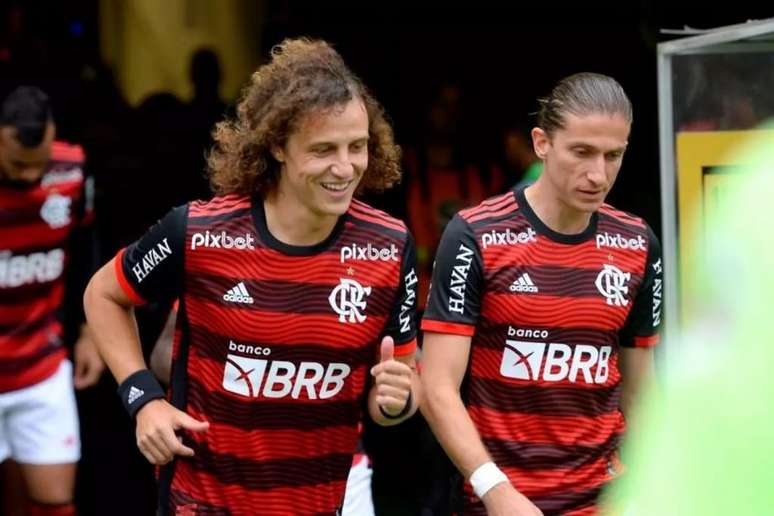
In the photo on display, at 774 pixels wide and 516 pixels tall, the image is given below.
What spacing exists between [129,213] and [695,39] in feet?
11.1

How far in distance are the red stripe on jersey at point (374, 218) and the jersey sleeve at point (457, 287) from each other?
14cm

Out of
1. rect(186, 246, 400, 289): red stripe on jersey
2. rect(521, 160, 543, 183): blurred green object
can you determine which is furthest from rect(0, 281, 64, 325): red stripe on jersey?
rect(186, 246, 400, 289): red stripe on jersey

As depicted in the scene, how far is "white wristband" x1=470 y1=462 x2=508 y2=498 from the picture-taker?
427cm

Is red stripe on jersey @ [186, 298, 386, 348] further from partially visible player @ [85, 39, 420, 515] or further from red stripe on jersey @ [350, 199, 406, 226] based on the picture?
red stripe on jersey @ [350, 199, 406, 226]

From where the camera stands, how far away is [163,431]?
167 inches

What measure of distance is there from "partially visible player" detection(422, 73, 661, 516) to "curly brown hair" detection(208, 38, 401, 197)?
12.7 inches

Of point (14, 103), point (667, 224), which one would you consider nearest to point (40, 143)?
point (14, 103)

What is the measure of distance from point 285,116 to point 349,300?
20.7 inches

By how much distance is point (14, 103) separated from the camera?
20.1 ft

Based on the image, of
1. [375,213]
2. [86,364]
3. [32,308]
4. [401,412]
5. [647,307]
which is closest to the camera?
[401,412]

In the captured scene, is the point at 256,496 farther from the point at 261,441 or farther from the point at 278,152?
the point at 278,152

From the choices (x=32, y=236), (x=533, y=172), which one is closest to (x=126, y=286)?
(x=32, y=236)

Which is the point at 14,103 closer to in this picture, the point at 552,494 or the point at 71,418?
the point at 71,418

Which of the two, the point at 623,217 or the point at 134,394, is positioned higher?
the point at 623,217
